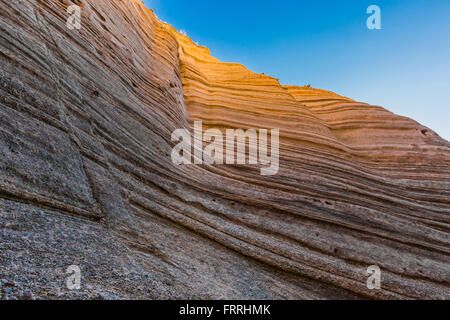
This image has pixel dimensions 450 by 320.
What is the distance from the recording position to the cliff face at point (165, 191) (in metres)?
3.60

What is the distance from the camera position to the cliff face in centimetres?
360

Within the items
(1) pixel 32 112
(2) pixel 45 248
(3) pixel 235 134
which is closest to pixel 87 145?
(1) pixel 32 112

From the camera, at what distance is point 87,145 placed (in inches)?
216

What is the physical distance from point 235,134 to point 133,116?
230 inches

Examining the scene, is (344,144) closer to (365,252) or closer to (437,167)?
(437,167)

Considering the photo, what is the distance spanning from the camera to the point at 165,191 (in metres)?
7.03

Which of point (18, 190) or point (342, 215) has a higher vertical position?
point (18, 190)

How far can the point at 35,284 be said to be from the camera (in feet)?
8.31
